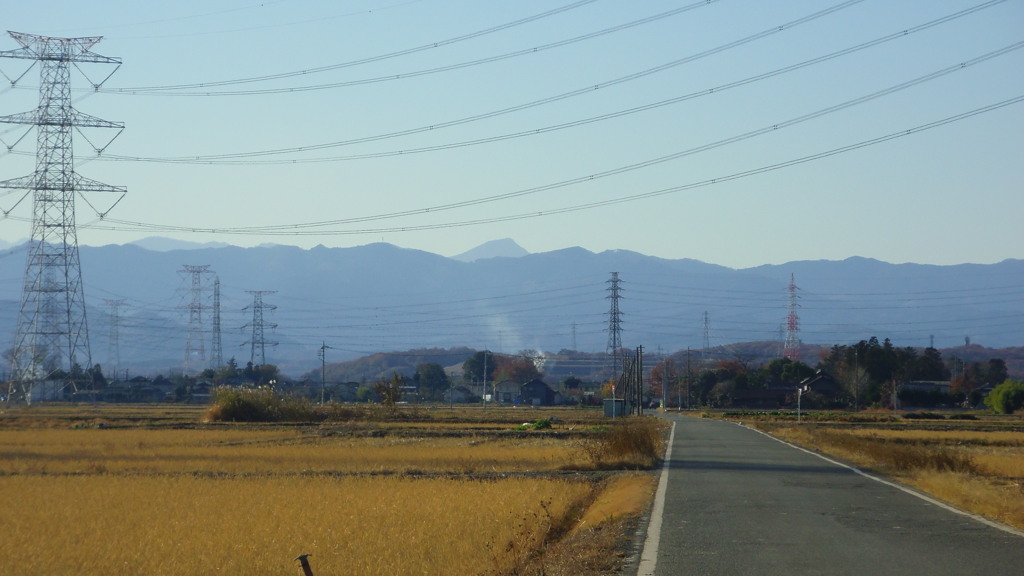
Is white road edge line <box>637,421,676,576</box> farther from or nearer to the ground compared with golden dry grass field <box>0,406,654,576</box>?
farther from the ground

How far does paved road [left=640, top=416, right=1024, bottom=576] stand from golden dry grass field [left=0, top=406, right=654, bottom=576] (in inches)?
38.3

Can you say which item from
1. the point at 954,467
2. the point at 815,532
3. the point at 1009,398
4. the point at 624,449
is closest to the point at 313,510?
the point at 815,532

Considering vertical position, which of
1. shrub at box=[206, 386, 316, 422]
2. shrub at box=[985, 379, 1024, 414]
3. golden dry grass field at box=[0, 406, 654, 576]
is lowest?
shrub at box=[985, 379, 1024, 414]

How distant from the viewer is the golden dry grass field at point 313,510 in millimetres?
13102

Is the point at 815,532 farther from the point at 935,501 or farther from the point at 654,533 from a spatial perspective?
the point at 935,501

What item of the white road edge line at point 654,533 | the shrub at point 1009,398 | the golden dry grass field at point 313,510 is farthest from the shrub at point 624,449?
the shrub at point 1009,398

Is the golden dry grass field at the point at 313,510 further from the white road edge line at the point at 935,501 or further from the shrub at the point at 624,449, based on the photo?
the white road edge line at the point at 935,501

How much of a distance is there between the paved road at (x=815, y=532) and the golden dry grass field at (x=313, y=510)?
0.97 m

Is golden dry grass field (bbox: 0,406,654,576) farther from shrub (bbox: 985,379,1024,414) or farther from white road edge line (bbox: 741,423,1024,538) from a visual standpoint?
shrub (bbox: 985,379,1024,414)

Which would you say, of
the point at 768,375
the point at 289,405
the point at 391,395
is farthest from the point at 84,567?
the point at 768,375

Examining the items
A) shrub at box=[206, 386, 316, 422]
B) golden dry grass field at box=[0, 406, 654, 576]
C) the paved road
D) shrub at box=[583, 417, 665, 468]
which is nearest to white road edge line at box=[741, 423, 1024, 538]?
the paved road

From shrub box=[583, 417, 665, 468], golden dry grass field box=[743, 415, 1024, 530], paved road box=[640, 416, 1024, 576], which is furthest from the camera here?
shrub box=[583, 417, 665, 468]

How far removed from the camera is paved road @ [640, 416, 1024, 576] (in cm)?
1096

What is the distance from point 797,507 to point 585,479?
7.69 m
